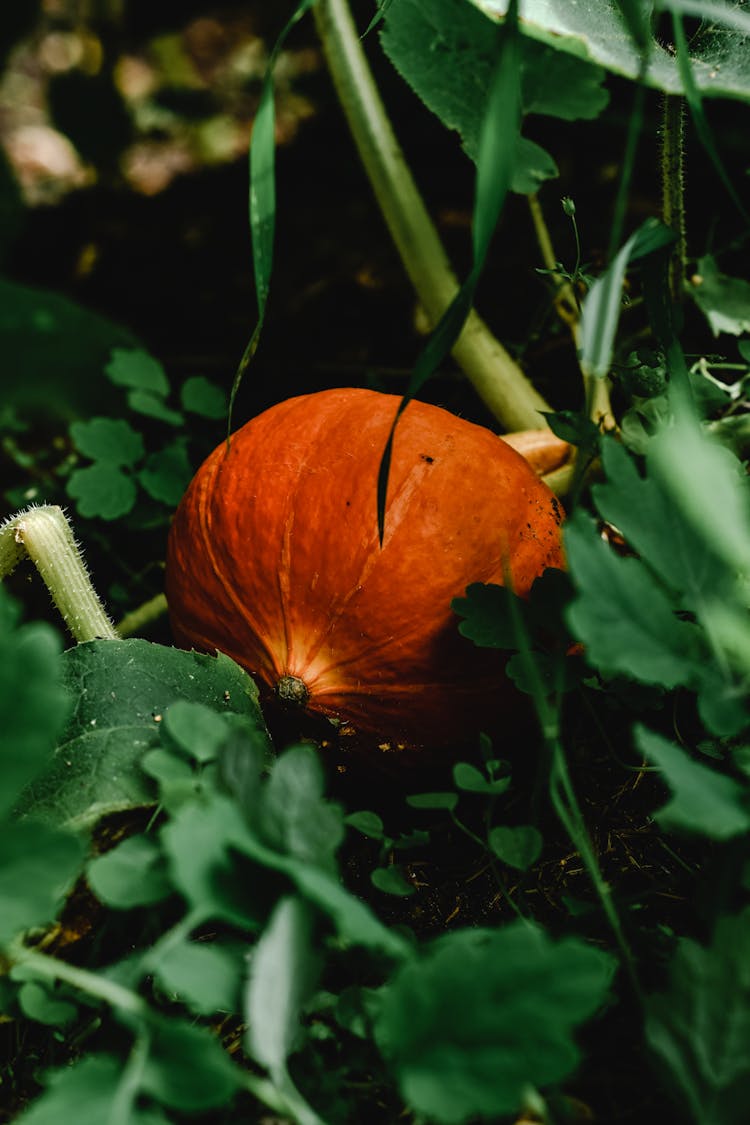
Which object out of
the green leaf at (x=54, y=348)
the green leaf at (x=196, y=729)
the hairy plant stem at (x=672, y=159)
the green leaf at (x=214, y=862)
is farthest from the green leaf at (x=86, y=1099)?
the green leaf at (x=54, y=348)

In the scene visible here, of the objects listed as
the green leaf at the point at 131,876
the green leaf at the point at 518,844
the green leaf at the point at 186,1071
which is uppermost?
the green leaf at the point at 186,1071

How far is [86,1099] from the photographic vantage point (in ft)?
1.99

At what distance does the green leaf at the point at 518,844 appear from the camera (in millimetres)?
875

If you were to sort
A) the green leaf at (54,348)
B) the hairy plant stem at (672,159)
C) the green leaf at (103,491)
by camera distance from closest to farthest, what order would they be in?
the hairy plant stem at (672,159) → the green leaf at (103,491) → the green leaf at (54,348)

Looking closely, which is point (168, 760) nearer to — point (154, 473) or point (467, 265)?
point (154, 473)

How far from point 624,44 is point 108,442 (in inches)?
40.0

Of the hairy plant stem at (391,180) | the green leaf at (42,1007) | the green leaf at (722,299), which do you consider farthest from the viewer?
the hairy plant stem at (391,180)

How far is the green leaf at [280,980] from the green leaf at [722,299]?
1.11 meters

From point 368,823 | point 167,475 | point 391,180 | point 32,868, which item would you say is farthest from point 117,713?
point 391,180

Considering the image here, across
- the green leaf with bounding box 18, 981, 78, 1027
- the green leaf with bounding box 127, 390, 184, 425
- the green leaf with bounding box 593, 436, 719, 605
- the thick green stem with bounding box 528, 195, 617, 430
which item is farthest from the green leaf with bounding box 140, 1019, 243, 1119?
the green leaf with bounding box 127, 390, 184, 425

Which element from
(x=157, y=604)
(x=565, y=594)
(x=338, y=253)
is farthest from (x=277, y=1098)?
(x=338, y=253)

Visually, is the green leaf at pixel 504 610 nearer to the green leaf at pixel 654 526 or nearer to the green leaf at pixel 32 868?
the green leaf at pixel 654 526

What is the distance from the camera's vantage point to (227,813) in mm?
677

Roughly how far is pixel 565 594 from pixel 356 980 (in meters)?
0.47
